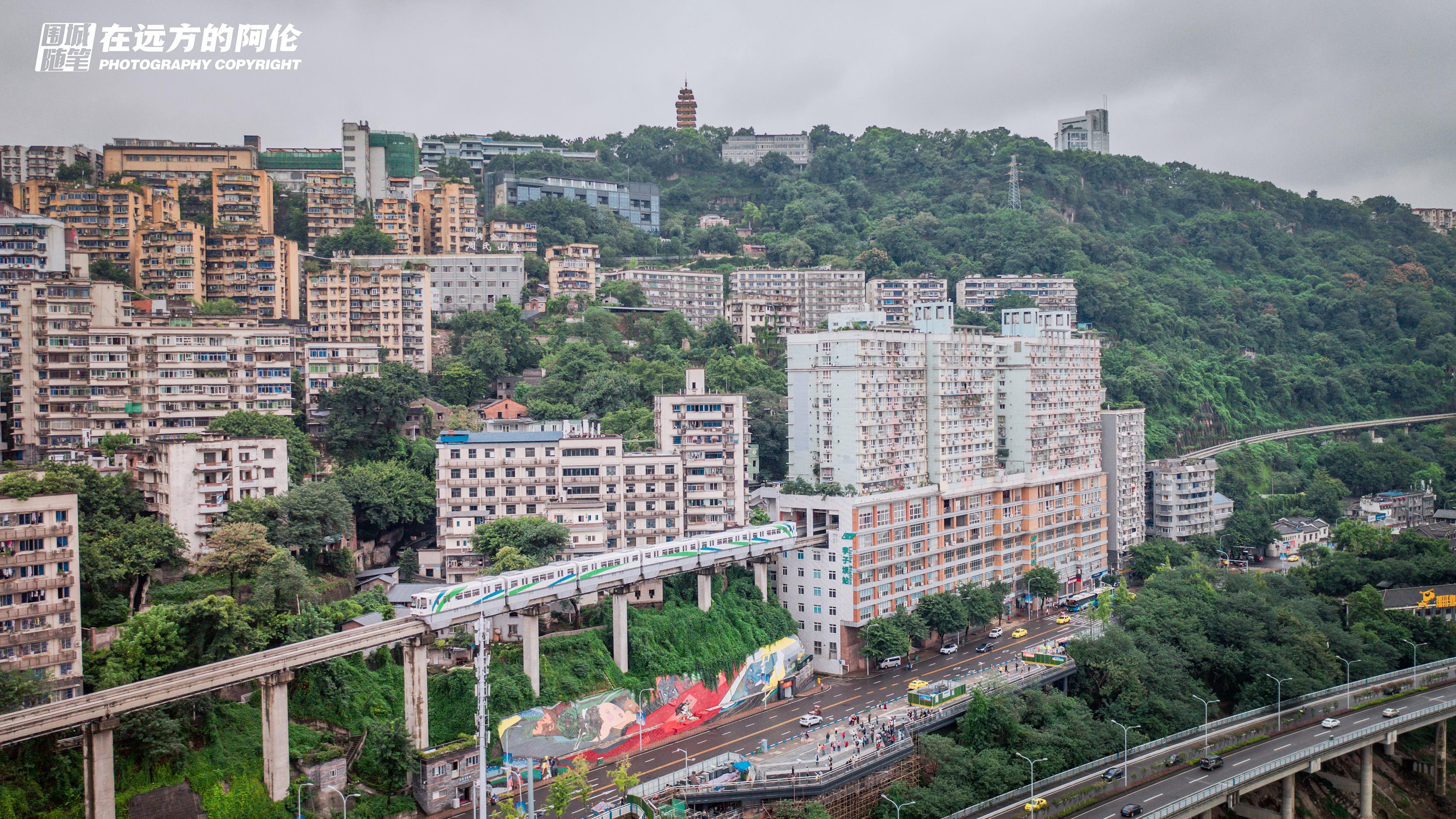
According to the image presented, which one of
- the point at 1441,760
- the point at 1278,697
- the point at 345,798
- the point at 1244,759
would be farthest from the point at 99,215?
the point at 1441,760

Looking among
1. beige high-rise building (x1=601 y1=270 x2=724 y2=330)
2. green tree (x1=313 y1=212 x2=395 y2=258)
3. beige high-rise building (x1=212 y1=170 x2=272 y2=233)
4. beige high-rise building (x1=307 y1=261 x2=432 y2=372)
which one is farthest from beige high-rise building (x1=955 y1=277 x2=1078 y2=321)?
beige high-rise building (x1=212 y1=170 x2=272 y2=233)

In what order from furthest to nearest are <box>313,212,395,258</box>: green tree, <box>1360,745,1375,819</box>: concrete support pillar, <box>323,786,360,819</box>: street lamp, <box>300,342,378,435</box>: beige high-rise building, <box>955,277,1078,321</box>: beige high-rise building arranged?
<box>955,277,1078,321</box>: beige high-rise building
<box>313,212,395,258</box>: green tree
<box>300,342,378,435</box>: beige high-rise building
<box>1360,745,1375,819</box>: concrete support pillar
<box>323,786,360,819</box>: street lamp

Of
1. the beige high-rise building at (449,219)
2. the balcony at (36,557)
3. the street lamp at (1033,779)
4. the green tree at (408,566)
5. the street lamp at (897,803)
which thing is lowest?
the street lamp at (897,803)

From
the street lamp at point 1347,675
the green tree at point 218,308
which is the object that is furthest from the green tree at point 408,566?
the street lamp at point 1347,675

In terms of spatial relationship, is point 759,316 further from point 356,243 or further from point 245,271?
point 245,271

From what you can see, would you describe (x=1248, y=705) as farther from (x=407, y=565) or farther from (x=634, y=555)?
(x=407, y=565)

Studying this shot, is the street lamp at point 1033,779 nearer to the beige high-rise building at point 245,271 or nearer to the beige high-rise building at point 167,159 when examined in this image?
the beige high-rise building at point 245,271

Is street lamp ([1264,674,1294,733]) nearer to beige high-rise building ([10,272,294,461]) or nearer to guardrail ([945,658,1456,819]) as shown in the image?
guardrail ([945,658,1456,819])
